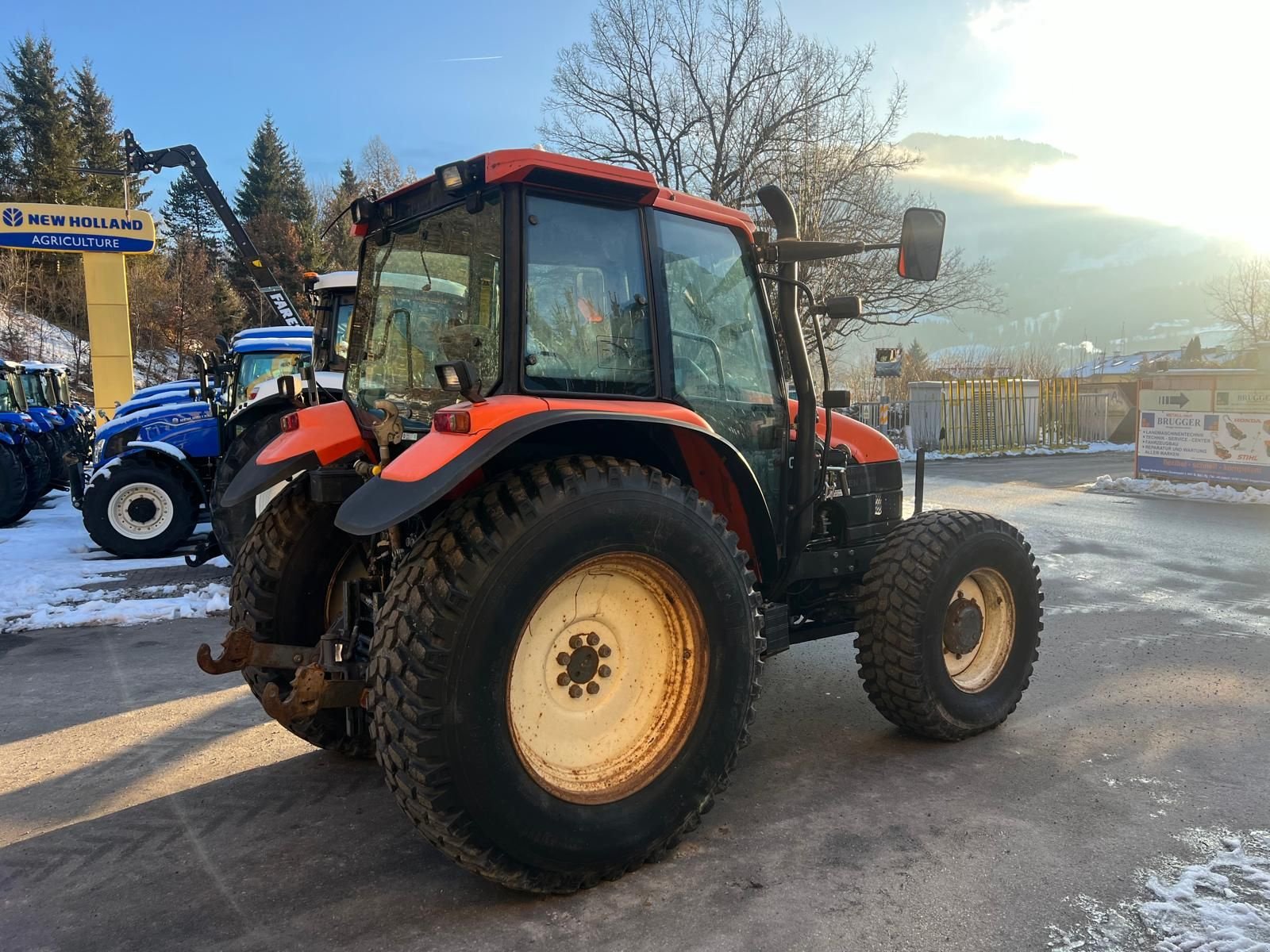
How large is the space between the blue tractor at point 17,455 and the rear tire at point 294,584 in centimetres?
1034

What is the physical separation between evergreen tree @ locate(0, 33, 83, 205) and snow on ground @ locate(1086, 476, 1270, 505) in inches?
1497

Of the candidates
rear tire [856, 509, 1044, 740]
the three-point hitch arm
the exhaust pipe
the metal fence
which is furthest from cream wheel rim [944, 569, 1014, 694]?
the metal fence

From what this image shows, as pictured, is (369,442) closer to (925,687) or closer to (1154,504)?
(925,687)

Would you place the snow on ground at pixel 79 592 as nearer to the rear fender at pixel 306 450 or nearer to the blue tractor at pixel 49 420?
the rear fender at pixel 306 450

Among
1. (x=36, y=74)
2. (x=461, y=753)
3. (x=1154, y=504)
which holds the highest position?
(x=36, y=74)

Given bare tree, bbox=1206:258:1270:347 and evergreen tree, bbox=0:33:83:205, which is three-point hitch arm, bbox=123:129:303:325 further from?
bare tree, bbox=1206:258:1270:347

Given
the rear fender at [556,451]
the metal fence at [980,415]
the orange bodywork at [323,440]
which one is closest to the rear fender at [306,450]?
the orange bodywork at [323,440]

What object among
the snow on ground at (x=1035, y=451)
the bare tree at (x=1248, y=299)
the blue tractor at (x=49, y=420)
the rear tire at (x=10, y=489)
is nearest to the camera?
the rear tire at (x=10, y=489)

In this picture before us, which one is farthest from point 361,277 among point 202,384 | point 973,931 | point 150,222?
point 150,222

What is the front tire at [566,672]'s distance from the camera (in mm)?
2400

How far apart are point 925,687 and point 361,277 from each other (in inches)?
120

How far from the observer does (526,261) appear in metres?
2.89

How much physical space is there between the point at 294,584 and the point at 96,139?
153ft

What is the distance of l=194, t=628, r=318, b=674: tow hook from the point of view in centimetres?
327
